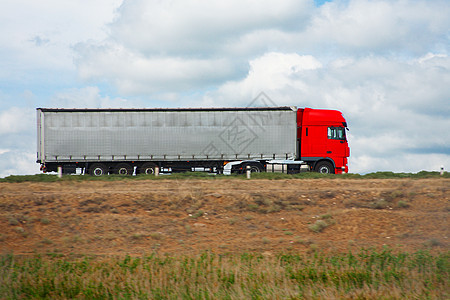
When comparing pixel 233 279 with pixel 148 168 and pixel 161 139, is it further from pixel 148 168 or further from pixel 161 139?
pixel 161 139

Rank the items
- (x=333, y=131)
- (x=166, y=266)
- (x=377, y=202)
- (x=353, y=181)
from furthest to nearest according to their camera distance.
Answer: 1. (x=333, y=131)
2. (x=353, y=181)
3. (x=377, y=202)
4. (x=166, y=266)

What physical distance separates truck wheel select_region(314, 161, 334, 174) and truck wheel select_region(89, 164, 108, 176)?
541 inches

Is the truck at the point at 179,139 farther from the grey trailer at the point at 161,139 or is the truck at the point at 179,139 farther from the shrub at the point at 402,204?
the shrub at the point at 402,204

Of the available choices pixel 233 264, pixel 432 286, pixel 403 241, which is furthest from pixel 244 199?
pixel 432 286

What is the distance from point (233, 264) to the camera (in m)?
8.83

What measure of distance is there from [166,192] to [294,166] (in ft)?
40.1

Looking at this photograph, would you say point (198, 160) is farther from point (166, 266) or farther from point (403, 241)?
point (166, 266)

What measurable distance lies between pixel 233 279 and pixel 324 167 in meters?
19.7

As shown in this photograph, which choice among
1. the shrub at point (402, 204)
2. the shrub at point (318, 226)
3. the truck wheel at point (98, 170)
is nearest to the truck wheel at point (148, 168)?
the truck wheel at point (98, 170)

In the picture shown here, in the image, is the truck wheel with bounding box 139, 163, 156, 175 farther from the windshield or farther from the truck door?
the windshield

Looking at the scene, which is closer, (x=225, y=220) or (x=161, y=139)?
(x=225, y=220)

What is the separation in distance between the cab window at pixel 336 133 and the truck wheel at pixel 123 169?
1313cm

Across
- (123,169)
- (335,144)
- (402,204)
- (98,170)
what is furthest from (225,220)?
(98,170)

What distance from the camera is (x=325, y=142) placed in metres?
26.5
